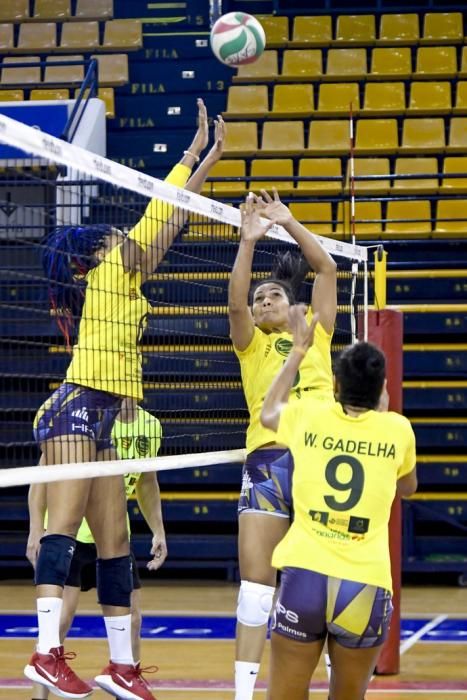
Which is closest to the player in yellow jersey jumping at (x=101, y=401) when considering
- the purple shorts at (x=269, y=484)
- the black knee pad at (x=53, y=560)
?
the black knee pad at (x=53, y=560)

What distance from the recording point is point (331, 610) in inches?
145

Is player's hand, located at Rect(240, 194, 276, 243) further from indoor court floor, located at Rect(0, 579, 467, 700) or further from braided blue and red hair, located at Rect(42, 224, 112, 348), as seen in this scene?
indoor court floor, located at Rect(0, 579, 467, 700)

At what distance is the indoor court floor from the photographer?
6.32 metres

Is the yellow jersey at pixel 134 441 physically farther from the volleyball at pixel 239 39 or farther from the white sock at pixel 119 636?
the volleyball at pixel 239 39

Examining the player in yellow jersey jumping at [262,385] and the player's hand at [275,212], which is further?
the player's hand at [275,212]

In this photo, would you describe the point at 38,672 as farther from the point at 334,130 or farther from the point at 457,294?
the point at 334,130

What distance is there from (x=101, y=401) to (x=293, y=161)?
839cm

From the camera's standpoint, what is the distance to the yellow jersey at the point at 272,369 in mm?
5125

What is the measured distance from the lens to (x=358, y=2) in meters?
15.3

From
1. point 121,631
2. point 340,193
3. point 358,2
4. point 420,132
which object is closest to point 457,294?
point 340,193

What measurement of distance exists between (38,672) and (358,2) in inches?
474

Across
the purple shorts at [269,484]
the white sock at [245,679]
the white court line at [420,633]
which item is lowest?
the white court line at [420,633]

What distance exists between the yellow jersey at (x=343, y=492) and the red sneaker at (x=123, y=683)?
1648mm

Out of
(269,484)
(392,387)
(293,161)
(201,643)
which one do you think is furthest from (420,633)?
(293,161)
